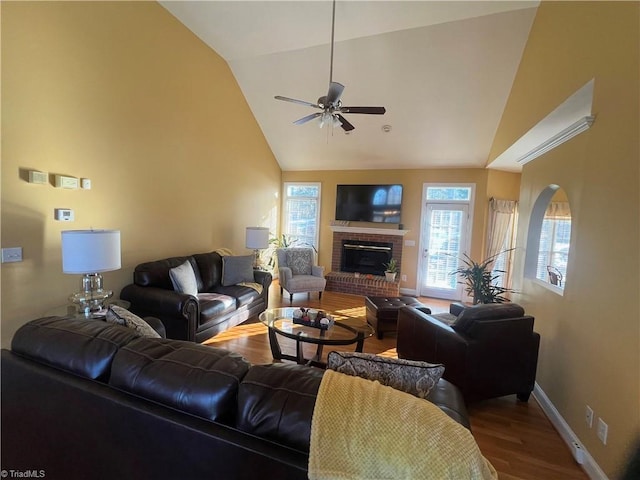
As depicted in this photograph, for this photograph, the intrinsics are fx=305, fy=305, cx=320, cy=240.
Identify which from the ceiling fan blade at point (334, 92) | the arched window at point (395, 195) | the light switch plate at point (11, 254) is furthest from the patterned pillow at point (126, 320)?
the arched window at point (395, 195)

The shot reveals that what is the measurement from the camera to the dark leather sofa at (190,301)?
124 inches

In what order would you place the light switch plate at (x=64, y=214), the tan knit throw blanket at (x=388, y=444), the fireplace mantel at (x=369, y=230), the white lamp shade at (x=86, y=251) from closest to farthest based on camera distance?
1. the tan knit throw blanket at (x=388, y=444)
2. the white lamp shade at (x=86, y=251)
3. the light switch plate at (x=64, y=214)
4. the fireplace mantel at (x=369, y=230)

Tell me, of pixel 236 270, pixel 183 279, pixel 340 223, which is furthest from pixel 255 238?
pixel 340 223

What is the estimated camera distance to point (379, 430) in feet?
3.00

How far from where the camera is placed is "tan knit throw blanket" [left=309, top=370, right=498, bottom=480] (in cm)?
86

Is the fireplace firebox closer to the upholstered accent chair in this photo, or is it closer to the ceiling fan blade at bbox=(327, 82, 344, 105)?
the upholstered accent chair

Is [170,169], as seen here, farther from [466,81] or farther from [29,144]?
[466,81]

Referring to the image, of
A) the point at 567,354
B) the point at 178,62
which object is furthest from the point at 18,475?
the point at 178,62

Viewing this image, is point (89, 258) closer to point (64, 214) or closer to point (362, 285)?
point (64, 214)

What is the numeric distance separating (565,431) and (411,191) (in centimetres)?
467

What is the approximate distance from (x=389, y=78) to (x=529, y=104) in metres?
1.94

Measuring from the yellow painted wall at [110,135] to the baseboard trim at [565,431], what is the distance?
440cm

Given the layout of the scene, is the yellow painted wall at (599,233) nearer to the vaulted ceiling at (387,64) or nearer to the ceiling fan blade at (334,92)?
the vaulted ceiling at (387,64)

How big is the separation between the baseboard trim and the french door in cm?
325
